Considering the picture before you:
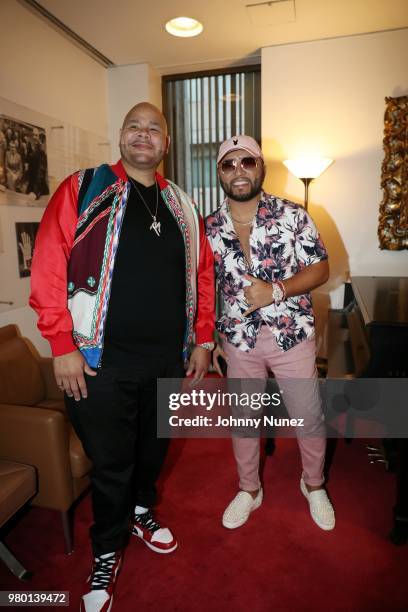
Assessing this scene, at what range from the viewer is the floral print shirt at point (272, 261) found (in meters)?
1.80

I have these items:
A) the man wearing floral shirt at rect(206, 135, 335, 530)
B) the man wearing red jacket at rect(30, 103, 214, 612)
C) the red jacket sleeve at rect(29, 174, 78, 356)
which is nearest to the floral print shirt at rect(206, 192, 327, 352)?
the man wearing floral shirt at rect(206, 135, 335, 530)

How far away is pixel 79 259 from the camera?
1435 mm

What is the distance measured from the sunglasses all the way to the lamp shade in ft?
4.40

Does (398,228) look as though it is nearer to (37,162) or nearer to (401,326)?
(401,326)

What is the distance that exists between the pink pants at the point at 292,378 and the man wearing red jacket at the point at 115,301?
0.34 metres

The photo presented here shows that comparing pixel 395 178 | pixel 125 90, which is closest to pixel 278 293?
pixel 395 178

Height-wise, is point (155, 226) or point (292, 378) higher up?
point (155, 226)

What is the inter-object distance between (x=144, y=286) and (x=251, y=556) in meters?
1.20

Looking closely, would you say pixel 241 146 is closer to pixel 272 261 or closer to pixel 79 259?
pixel 272 261

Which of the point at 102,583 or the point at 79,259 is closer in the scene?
the point at 79,259

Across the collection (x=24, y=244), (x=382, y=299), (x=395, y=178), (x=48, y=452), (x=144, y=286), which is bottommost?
(x=48, y=452)

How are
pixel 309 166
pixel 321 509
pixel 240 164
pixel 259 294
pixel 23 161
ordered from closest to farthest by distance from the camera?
pixel 259 294 → pixel 240 164 → pixel 321 509 → pixel 23 161 → pixel 309 166

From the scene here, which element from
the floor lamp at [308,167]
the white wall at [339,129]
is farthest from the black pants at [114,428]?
the white wall at [339,129]

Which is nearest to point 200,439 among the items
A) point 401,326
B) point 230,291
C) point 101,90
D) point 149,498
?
point 149,498
